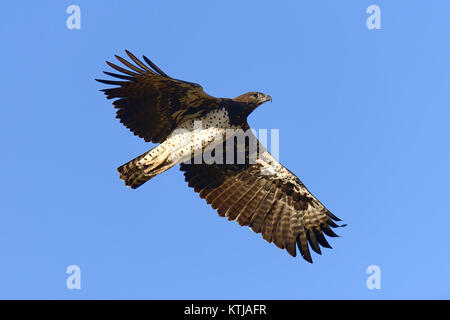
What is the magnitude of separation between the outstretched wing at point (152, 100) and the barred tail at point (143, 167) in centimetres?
30

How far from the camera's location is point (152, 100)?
13.5 metres

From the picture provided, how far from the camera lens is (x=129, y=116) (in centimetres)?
1359

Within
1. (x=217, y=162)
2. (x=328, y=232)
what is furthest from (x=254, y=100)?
(x=328, y=232)

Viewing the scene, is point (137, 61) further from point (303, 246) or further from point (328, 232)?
point (328, 232)

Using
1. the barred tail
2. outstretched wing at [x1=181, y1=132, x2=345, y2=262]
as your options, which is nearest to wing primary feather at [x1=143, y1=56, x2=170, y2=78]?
the barred tail

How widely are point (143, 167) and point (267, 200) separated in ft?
8.20

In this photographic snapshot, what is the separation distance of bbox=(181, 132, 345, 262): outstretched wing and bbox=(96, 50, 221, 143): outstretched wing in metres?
1.08

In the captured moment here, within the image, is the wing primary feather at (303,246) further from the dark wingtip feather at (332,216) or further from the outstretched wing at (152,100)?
the outstretched wing at (152,100)

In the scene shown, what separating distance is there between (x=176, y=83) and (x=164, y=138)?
123 cm

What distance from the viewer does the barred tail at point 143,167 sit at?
536 inches

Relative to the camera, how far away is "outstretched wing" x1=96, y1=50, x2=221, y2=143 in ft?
42.9

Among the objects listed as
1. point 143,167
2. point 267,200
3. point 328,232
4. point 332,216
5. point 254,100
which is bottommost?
point 328,232
